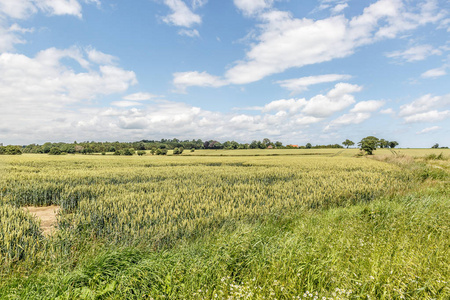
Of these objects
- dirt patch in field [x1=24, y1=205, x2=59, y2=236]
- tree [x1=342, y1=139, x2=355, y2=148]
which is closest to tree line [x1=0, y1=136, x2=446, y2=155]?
tree [x1=342, y1=139, x2=355, y2=148]

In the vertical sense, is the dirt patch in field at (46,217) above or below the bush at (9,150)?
below

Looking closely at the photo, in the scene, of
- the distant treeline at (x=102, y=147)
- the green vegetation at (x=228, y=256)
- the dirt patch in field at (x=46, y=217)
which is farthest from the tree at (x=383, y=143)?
the dirt patch in field at (x=46, y=217)

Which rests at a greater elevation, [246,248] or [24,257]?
[246,248]

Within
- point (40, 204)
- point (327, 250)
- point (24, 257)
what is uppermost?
point (327, 250)

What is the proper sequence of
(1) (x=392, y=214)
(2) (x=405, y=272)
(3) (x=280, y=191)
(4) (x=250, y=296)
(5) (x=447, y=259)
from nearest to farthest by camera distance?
1. (4) (x=250, y=296)
2. (2) (x=405, y=272)
3. (5) (x=447, y=259)
4. (1) (x=392, y=214)
5. (3) (x=280, y=191)

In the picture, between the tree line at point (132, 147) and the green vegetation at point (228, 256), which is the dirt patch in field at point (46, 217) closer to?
the green vegetation at point (228, 256)

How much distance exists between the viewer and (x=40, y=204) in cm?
1284

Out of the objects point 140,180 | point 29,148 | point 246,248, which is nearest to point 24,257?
point 246,248

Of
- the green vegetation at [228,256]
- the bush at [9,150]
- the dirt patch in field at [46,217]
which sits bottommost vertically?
the dirt patch in field at [46,217]

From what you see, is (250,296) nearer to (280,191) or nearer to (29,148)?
(280,191)

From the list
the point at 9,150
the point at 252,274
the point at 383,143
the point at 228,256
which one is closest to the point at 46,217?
the point at 228,256

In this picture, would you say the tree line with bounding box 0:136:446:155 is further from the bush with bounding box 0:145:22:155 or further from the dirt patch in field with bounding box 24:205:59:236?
the dirt patch in field with bounding box 24:205:59:236

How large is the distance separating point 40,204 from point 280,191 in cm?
1466

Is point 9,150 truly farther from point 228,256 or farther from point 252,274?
point 252,274
